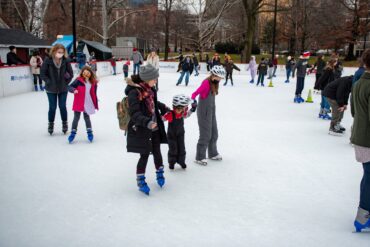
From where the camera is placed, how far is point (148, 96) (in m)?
3.80

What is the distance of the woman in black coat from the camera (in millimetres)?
3629

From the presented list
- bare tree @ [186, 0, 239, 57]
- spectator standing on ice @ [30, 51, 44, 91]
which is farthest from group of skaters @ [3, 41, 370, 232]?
bare tree @ [186, 0, 239, 57]

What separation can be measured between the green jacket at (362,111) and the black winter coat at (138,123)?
1.93 metres

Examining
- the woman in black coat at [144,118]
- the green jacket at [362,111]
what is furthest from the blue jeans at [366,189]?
the woman in black coat at [144,118]

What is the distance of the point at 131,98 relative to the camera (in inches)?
143

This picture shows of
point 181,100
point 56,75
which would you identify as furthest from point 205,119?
point 56,75

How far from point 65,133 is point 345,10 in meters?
46.0

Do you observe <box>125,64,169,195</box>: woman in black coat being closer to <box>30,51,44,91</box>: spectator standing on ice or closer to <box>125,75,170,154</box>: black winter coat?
<box>125,75,170,154</box>: black winter coat

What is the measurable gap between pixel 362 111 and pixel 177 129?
2421 mm

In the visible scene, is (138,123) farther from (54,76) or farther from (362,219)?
(54,76)

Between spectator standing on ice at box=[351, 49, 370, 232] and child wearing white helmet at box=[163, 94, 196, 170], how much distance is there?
2.14 m

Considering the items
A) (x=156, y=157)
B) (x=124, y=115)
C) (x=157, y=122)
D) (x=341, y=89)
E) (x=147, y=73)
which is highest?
(x=147, y=73)

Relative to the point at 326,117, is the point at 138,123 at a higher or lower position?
higher

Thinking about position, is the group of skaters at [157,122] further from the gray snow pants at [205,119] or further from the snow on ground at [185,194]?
the snow on ground at [185,194]
